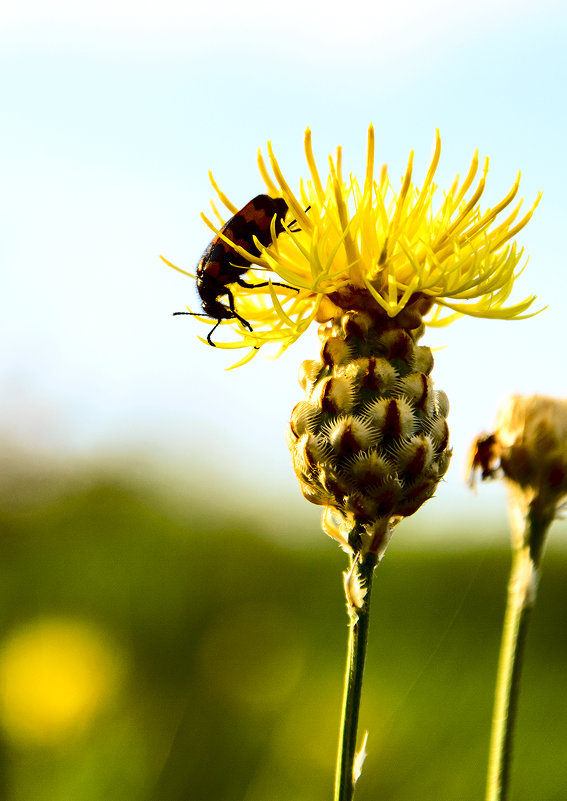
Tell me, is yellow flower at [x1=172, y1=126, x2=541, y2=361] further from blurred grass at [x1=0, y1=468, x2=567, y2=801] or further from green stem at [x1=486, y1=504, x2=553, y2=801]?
blurred grass at [x1=0, y1=468, x2=567, y2=801]

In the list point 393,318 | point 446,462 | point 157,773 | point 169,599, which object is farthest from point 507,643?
point 169,599

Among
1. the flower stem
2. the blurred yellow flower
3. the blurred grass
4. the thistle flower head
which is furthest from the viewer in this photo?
the blurred grass

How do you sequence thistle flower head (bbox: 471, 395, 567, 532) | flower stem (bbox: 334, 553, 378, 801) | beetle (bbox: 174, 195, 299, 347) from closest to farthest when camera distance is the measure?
flower stem (bbox: 334, 553, 378, 801) → beetle (bbox: 174, 195, 299, 347) → thistle flower head (bbox: 471, 395, 567, 532)

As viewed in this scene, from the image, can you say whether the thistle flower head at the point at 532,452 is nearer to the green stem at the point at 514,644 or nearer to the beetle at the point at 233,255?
the green stem at the point at 514,644

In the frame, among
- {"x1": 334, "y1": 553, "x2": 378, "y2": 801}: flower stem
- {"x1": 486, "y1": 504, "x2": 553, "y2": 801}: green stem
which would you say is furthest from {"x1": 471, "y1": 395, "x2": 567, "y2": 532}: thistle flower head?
{"x1": 334, "y1": 553, "x2": 378, "y2": 801}: flower stem

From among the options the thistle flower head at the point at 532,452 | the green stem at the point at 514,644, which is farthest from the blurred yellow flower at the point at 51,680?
the thistle flower head at the point at 532,452
